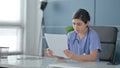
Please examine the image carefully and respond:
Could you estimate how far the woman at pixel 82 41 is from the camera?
2.31 m

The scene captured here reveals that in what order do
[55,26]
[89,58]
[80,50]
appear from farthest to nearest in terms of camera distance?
[55,26]
[80,50]
[89,58]

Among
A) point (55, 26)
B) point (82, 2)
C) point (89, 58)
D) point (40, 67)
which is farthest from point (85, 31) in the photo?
point (55, 26)

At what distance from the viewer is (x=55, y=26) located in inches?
170

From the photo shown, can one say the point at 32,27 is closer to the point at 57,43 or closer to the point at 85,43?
the point at 85,43

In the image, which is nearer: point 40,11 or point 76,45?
point 76,45

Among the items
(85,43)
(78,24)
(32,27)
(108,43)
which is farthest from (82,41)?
(32,27)

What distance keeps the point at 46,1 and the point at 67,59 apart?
2.17m

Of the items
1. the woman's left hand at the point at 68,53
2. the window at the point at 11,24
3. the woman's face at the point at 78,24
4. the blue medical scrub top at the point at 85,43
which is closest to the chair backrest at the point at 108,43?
the blue medical scrub top at the point at 85,43

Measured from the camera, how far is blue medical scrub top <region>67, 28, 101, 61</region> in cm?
236

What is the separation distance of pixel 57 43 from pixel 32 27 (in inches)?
91.2

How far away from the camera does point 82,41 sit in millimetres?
2457

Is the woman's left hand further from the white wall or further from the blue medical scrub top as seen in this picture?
the white wall

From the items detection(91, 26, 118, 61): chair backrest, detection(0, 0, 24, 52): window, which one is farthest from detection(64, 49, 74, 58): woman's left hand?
detection(0, 0, 24, 52): window

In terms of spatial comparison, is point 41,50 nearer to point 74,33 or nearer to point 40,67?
point 74,33
